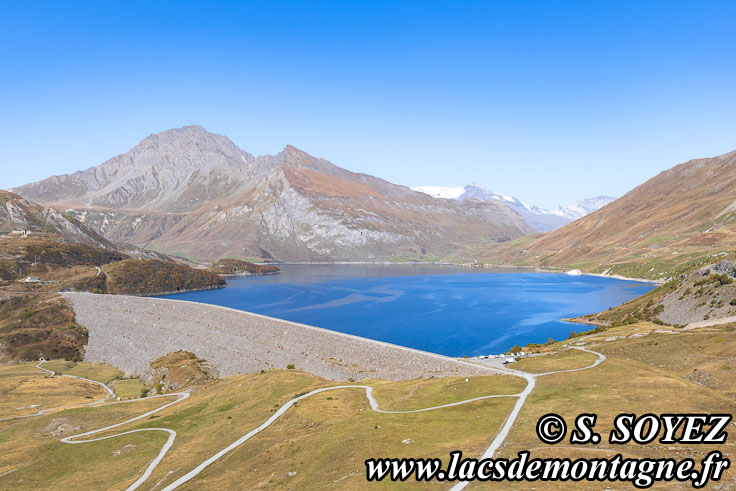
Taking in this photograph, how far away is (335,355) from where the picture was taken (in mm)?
76938

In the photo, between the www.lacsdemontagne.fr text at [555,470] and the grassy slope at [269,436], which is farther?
the grassy slope at [269,436]

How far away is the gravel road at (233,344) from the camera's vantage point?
67938 millimetres

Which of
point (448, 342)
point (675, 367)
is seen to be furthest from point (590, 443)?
point (448, 342)

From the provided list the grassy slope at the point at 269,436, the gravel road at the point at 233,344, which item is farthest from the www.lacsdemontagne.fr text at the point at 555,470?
the gravel road at the point at 233,344

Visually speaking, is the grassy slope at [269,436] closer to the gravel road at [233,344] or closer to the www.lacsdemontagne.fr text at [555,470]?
the www.lacsdemontagne.fr text at [555,470]

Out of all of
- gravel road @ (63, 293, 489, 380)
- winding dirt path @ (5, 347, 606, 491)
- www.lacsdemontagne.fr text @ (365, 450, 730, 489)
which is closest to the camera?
www.lacsdemontagne.fr text @ (365, 450, 730, 489)

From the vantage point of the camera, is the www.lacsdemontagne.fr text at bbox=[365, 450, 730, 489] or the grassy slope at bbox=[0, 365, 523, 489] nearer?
the www.lacsdemontagne.fr text at bbox=[365, 450, 730, 489]

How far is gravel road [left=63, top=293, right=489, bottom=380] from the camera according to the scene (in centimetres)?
6794

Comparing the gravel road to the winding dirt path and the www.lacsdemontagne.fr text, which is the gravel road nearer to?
the winding dirt path

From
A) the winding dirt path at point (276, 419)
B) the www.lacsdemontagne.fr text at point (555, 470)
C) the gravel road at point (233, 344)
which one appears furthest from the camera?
the gravel road at point (233, 344)

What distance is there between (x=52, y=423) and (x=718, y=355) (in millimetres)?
72199

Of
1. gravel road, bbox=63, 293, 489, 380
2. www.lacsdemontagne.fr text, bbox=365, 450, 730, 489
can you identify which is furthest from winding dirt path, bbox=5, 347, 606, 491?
gravel road, bbox=63, 293, 489, 380

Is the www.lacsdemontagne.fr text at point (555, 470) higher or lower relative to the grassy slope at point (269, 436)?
higher

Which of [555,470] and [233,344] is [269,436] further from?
[233,344]
